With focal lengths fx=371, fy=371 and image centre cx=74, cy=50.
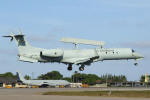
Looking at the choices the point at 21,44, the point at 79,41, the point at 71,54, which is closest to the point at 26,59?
the point at 21,44

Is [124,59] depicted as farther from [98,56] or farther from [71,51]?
[71,51]

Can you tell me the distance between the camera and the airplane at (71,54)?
204 ft

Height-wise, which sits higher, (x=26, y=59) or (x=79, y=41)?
(x=79, y=41)

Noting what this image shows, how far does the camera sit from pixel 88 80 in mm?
194625

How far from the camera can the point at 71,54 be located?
63.8 metres

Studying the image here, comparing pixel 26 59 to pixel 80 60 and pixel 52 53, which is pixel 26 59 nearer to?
pixel 52 53

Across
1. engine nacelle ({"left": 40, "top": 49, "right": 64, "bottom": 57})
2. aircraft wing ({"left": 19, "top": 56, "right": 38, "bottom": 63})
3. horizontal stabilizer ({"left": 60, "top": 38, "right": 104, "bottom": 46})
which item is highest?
horizontal stabilizer ({"left": 60, "top": 38, "right": 104, "bottom": 46})

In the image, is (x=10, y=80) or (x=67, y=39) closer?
(x=67, y=39)

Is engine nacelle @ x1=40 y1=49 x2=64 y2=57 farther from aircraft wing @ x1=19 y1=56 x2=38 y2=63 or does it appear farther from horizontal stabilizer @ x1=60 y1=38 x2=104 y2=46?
horizontal stabilizer @ x1=60 y1=38 x2=104 y2=46

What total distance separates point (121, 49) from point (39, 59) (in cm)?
1461

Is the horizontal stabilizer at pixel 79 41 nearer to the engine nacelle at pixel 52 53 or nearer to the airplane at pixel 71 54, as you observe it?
the airplane at pixel 71 54

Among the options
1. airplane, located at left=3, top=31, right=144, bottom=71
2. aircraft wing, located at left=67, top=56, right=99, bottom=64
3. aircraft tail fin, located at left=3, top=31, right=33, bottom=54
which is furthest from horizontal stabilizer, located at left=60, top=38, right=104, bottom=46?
aircraft tail fin, located at left=3, top=31, right=33, bottom=54

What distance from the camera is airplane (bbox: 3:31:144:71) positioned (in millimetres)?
62062

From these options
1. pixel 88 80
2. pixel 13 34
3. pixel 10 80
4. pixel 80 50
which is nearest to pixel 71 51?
pixel 80 50
